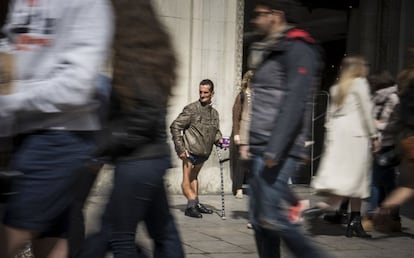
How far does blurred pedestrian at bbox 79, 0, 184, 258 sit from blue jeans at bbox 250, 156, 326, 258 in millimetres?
969

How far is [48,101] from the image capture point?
9.62 ft

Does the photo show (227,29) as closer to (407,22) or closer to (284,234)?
(407,22)

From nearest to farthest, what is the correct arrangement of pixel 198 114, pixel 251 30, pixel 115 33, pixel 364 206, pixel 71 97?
pixel 71 97
pixel 115 33
pixel 198 114
pixel 364 206
pixel 251 30

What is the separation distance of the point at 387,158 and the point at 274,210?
4.42 meters

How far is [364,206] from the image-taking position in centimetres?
1035

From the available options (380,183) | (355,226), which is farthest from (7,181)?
(380,183)

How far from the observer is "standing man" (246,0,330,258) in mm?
4480

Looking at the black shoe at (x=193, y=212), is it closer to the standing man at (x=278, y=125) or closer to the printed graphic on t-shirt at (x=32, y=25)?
the standing man at (x=278, y=125)

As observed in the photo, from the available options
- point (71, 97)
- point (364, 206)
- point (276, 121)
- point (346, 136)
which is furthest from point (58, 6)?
point (364, 206)

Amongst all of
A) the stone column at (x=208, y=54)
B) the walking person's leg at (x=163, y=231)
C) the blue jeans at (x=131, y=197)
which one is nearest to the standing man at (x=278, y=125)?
the walking person's leg at (x=163, y=231)

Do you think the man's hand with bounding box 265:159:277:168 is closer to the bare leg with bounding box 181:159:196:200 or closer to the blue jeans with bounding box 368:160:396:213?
the blue jeans with bounding box 368:160:396:213

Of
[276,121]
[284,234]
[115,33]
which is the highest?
[115,33]

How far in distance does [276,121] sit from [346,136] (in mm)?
3347

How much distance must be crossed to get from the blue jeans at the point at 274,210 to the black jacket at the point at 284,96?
105 mm
